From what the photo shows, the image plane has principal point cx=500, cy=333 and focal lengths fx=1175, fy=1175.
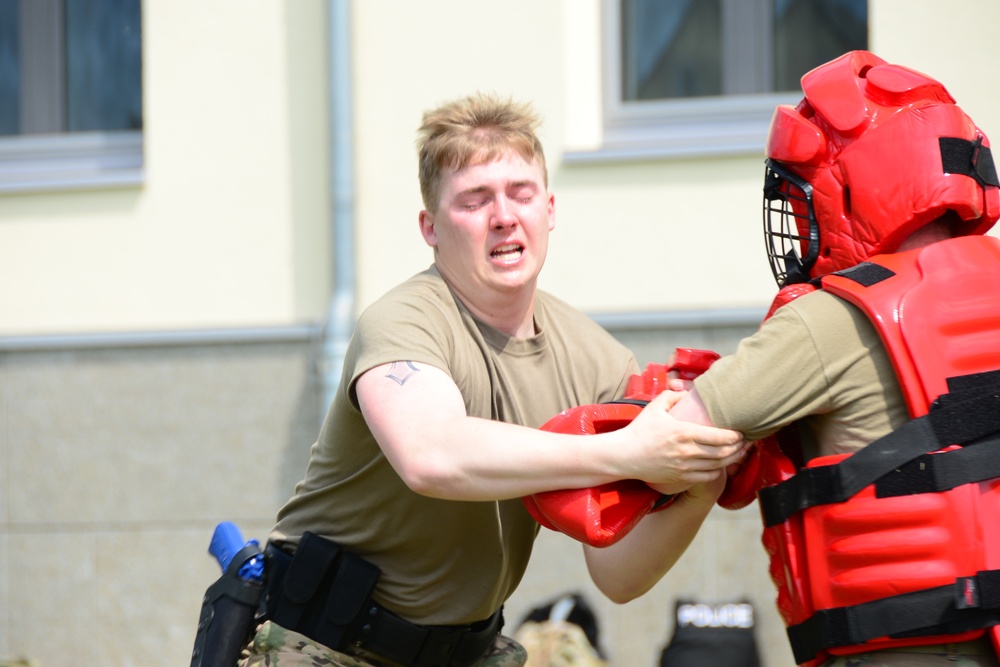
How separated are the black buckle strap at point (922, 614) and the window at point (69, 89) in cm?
477

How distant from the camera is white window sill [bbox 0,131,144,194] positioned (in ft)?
20.2

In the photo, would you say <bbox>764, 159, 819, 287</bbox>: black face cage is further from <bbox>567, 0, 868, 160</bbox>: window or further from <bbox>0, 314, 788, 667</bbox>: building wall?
<bbox>0, 314, 788, 667</bbox>: building wall

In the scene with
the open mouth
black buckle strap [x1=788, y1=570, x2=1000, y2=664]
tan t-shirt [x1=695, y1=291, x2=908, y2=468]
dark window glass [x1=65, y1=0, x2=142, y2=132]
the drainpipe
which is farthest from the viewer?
dark window glass [x1=65, y1=0, x2=142, y2=132]

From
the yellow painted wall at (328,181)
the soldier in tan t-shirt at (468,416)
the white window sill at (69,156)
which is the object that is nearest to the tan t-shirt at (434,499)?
the soldier in tan t-shirt at (468,416)

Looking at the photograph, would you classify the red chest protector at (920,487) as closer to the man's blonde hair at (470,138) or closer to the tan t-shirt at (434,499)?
→ the tan t-shirt at (434,499)

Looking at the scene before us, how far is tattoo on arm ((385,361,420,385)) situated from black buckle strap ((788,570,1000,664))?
1009 millimetres

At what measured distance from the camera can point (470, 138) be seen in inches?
118

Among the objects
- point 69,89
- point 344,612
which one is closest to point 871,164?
point 344,612

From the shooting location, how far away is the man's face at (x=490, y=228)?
2951 millimetres

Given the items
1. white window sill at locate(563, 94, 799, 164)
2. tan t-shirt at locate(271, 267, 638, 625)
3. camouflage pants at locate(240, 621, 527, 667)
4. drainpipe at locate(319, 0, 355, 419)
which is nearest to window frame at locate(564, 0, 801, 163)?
white window sill at locate(563, 94, 799, 164)

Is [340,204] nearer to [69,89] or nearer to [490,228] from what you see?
[69,89]

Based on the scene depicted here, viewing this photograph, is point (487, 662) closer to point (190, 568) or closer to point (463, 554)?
point (463, 554)

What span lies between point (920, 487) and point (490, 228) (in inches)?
48.1

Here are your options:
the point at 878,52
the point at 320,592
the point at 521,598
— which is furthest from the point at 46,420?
the point at 878,52
